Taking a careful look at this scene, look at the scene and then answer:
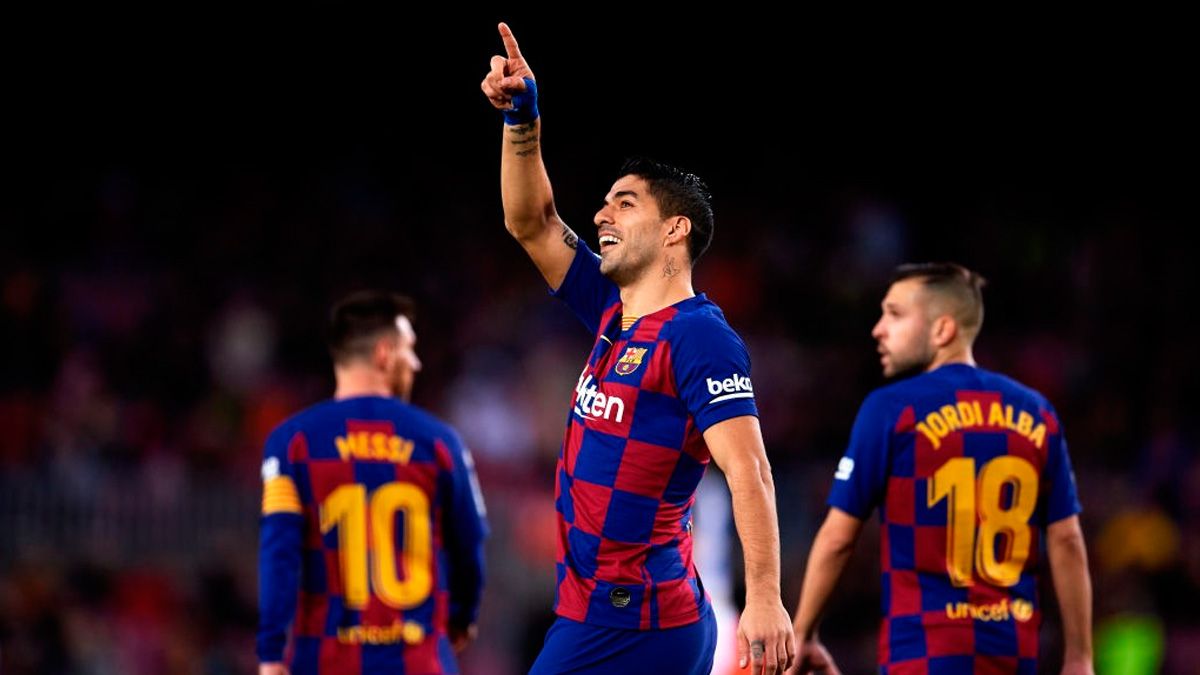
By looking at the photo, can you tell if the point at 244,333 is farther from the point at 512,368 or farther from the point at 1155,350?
the point at 1155,350

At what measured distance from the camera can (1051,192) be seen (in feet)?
62.2

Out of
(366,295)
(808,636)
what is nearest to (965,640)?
(808,636)

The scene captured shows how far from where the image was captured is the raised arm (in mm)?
5445

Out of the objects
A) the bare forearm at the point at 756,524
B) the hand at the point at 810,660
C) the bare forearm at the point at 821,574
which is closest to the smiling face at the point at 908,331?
the bare forearm at the point at 821,574

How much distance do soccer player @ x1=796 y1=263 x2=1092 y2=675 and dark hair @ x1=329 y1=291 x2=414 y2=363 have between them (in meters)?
2.28

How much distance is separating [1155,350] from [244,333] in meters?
9.16

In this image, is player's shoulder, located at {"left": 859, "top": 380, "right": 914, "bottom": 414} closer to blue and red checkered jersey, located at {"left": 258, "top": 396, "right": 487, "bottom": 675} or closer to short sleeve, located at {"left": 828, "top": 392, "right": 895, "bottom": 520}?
short sleeve, located at {"left": 828, "top": 392, "right": 895, "bottom": 520}

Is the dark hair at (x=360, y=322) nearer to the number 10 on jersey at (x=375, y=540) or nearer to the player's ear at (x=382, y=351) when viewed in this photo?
the player's ear at (x=382, y=351)

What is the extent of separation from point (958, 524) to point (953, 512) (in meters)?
0.05

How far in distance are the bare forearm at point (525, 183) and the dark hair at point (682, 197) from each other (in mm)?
348

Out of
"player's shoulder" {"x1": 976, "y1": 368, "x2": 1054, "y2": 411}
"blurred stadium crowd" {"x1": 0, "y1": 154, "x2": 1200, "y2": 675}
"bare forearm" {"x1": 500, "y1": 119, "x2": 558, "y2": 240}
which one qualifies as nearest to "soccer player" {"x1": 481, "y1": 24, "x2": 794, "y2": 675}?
"bare forearm" {"x1": 500, "y1": 119, "x2": 558, "y2": 240}

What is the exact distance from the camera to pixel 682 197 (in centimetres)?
545

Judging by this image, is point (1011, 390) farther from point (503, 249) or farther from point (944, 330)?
point (503, 249)

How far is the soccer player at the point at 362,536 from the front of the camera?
6.64 metres
